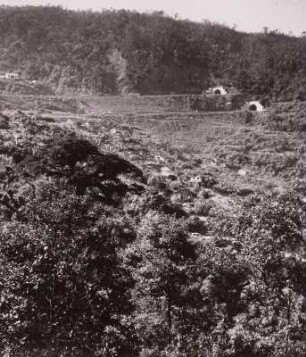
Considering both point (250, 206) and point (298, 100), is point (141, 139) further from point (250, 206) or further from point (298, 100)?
point (298, 100)

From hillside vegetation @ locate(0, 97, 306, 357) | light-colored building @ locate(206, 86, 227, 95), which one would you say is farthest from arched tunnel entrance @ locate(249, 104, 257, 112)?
hillside vegetation @ locate(0, 97, 306, 357)

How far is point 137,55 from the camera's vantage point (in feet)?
231

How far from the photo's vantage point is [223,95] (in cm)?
6166

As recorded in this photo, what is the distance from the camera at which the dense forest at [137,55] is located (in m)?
66.9

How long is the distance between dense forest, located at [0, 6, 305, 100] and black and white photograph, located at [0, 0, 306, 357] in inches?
67.5

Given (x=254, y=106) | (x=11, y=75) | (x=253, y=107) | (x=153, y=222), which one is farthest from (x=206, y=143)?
(x=11, y=75)

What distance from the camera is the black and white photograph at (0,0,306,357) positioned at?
61.8 feet

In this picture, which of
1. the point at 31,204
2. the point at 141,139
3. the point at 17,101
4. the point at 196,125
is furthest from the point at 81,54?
the point at 31,204

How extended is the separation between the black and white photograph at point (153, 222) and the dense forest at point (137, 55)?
1714 mm

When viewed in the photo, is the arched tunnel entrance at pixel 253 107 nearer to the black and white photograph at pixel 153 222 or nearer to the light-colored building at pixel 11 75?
the black and white photograph at pixel 153 222

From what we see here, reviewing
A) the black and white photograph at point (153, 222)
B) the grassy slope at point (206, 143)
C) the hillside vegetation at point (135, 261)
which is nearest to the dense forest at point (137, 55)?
the black and white photograph at point (153, 222)

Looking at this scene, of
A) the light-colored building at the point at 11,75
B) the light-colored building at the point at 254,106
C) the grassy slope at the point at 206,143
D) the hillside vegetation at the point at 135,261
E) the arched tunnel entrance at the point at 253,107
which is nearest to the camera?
the hillside vegetation at the point at 135,261

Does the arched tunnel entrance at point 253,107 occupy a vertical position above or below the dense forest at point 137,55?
below

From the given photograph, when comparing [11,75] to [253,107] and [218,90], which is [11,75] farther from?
[253,107]
